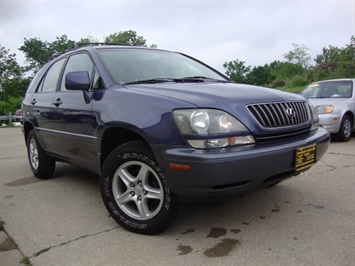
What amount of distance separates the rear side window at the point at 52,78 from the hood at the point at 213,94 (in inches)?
66.7

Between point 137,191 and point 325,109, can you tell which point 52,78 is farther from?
point 325,109

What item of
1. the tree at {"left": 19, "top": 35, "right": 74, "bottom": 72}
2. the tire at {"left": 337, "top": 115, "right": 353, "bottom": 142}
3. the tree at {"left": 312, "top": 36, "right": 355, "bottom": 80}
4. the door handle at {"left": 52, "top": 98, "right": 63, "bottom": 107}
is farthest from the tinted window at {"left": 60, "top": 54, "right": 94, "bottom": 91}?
the tree at {"left": 19, "top": 35, "right": 74, "bottom": 72}

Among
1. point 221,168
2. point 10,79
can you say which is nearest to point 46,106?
→ point 221,168

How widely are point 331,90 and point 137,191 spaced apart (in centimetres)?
683

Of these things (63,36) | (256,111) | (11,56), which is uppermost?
(63,36)

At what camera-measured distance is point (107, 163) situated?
3.13m

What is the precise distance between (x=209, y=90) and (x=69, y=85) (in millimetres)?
1434

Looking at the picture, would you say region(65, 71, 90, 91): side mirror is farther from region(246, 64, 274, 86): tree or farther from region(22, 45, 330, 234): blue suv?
region(246, 64, 274, 86): tree

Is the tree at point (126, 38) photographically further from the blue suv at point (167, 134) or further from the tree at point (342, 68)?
the blue suv at point (167, 134)

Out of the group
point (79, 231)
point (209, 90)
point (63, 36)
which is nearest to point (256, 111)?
point (209, 90)

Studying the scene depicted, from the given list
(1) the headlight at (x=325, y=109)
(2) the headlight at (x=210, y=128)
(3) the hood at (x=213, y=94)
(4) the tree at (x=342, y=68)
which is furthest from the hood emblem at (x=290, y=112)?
(4) the tree at (x=342, y=68)

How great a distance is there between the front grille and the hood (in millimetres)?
53

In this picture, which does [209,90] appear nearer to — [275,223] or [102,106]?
[102,106]

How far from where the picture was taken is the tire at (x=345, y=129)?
757 cm
